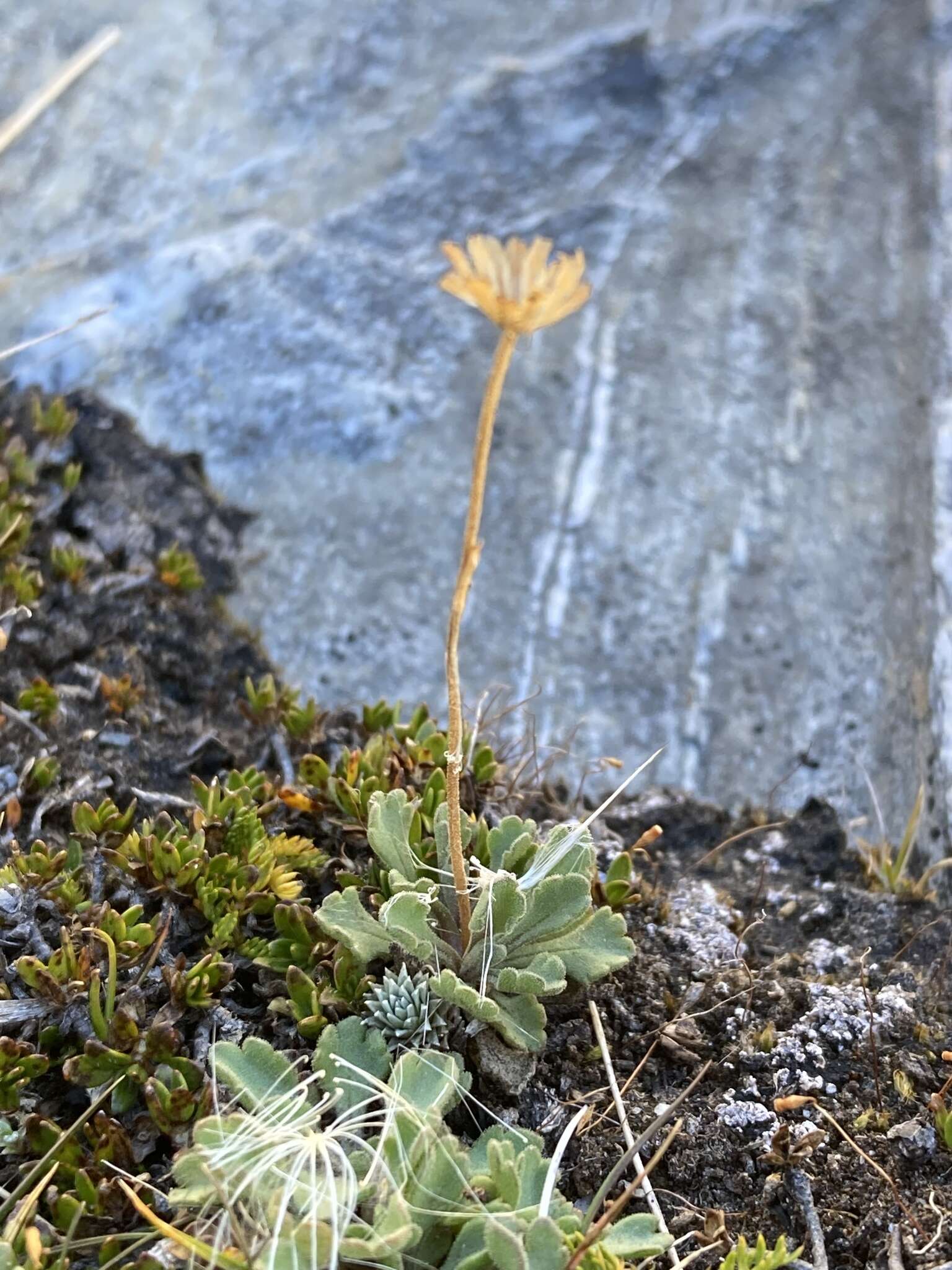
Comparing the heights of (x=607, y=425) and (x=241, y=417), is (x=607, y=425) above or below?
below

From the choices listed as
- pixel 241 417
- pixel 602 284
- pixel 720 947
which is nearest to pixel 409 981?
pixel 720 947

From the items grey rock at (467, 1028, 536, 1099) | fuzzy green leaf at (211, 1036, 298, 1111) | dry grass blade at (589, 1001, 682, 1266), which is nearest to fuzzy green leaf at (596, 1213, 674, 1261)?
dry grass blade at (589, 1001, 682, 1266)

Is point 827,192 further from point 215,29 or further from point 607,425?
point 215,29

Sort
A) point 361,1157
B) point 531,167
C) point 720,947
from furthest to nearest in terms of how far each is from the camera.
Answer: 1. point 531,167
2. point 720,947
3. point 361,1157

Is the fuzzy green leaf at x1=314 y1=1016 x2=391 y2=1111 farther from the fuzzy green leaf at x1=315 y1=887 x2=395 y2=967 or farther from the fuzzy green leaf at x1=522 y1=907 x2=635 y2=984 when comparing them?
the fuzzy green leaf at x1=522 y1=907 x2=635 y2=984

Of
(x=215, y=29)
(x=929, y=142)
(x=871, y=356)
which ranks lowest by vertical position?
(x=871, y=356)

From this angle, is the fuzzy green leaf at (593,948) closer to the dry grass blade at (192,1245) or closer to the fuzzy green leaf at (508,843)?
the fuzzy green leaf at (508,843)

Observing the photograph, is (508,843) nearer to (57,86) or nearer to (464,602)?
(464,602)

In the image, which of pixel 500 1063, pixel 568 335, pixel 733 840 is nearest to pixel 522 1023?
pixel 500 1063
